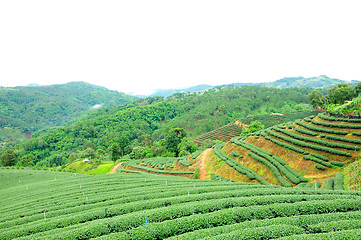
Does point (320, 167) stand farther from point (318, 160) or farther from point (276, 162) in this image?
point (276, 162)

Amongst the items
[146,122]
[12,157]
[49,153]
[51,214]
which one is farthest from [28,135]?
[51,214]

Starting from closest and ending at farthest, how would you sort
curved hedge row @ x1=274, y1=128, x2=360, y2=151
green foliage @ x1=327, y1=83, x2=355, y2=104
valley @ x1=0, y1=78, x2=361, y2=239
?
valley @ x1=0, y1=78, x2=361, y2=239 → curved hedge row @ x1=274, y1=128, x2=360, y2=151 → green foliage @ x1=327, y1=83, x2=355, y2=104

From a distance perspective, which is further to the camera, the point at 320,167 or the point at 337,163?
the point at 320,167

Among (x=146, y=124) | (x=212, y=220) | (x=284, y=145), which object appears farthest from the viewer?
(x=146, y=124)

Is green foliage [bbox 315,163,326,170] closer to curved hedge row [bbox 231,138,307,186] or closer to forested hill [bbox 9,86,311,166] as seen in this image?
curved hedge row [bbox 231,138,307,186]

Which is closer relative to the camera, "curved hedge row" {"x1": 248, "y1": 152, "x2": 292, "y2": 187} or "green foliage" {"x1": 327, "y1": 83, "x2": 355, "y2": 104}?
"curved hedge row" {"x1": 248, "y1": 152, "x2": 292, "y2": 187}

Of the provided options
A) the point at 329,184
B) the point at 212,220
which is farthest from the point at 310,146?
the point at 212,220

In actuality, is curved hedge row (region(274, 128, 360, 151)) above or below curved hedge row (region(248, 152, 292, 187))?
above

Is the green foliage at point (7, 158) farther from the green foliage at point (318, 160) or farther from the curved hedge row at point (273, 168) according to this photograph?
the green foliage at point (318, 160)

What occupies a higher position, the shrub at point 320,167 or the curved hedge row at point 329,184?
the shrub at point 320,167

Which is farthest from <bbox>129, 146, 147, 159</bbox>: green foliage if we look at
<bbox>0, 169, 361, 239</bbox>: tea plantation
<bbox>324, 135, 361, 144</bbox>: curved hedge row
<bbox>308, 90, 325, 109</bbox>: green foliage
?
<bbox>308, 90, 325, 109</bbox>: green foliage

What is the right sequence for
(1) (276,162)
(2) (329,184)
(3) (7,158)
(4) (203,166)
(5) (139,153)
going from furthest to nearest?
(5) (139,153), (3) (7,158), (4) (203,166), (1) (276,162), (2) (329,184)

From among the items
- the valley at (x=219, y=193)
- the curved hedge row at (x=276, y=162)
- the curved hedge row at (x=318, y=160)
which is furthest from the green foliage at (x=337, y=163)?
the curved hedge row at (x=276, y=162)

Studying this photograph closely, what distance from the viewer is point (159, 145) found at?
68.7 metres
